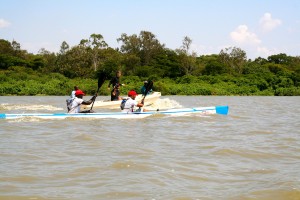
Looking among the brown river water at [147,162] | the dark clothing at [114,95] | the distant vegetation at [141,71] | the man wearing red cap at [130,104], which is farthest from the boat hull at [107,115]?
the distant vegetation at [141,71]

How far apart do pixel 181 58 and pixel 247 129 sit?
129 feet

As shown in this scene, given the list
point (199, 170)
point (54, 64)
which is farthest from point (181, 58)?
point (199, 170)

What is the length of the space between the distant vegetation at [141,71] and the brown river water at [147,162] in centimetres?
2459

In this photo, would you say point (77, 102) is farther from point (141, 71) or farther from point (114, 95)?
point (141, 71)

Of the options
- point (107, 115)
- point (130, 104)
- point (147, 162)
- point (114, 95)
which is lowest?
point (147, 162)

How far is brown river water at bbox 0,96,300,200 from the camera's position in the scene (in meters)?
5.02

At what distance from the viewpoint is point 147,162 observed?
21.7ft

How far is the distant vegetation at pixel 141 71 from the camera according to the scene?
3831 centimetres

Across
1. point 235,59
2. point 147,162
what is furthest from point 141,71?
point 147,162

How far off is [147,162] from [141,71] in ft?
131

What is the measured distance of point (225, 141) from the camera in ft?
29.7

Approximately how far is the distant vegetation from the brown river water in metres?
24.6

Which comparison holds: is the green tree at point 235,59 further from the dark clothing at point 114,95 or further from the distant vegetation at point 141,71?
the dark clothing at point 114,95

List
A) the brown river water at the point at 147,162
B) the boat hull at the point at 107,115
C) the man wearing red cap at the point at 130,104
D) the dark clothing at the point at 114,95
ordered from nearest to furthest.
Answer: the brown river water at the point at 147,162
the boat hull at the point at 107,115
the man wearing red cap at the point at 130,104
the dark clothing at the point at 114,95
